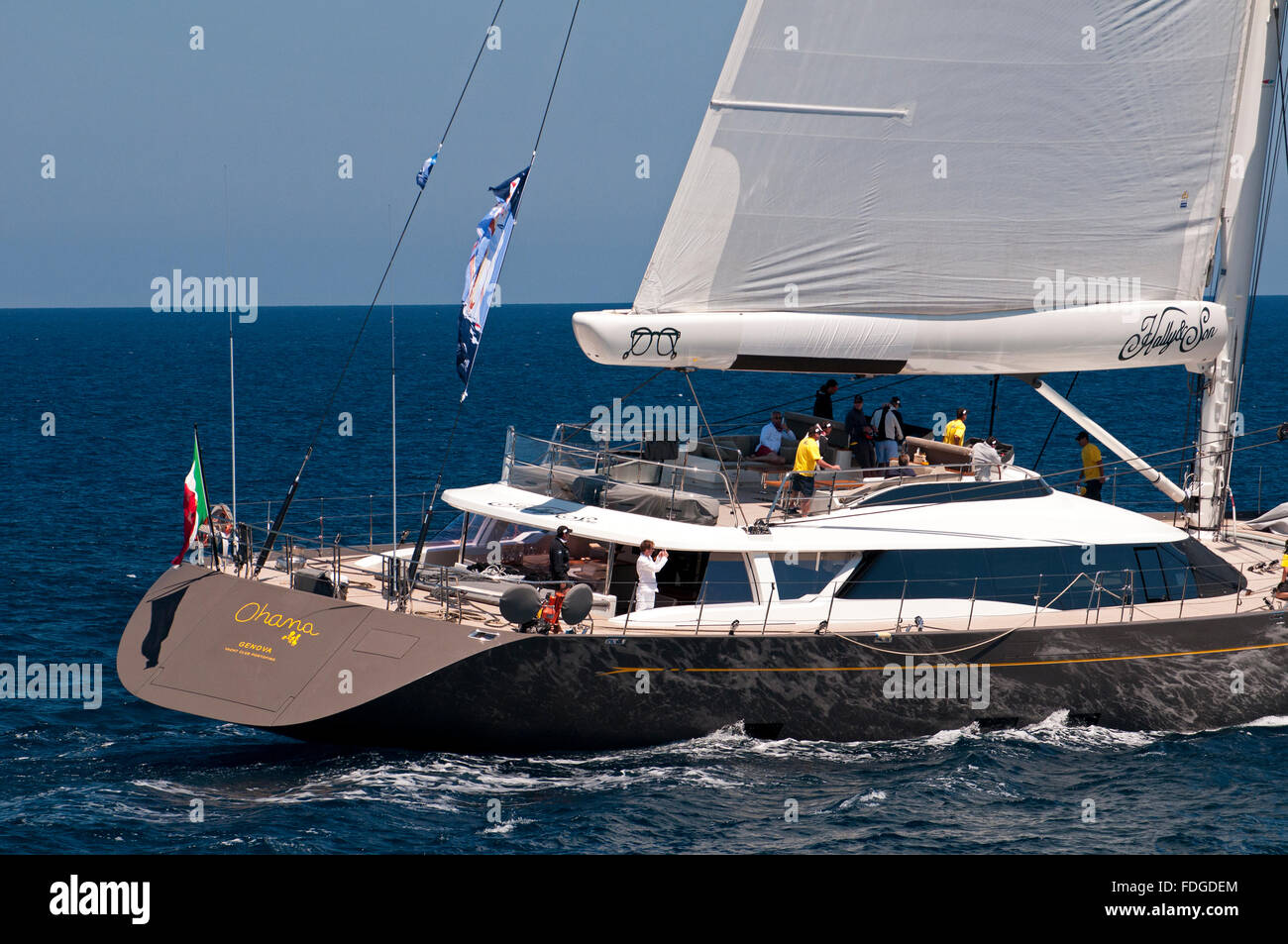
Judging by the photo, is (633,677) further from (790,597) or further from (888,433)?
(888,433)

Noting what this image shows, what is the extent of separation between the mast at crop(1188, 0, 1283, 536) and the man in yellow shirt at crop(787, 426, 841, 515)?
5.91 metres

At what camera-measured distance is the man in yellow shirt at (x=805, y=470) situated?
1955 cm

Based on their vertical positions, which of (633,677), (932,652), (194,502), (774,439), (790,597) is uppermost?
(774,439)

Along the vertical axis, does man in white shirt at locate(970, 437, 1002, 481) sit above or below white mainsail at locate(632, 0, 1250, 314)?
below

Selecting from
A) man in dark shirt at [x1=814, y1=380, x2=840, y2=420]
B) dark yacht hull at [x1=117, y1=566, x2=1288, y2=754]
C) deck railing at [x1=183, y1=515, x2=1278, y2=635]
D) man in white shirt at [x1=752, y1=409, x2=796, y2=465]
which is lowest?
dark yacht hull at [x1=117, y1=566, x2=1288, y2=754]

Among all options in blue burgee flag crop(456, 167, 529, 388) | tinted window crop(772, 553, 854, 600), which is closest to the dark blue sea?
tinted window crop(772, 553, 854, 600)

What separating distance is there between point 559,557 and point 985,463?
6241 millimetres

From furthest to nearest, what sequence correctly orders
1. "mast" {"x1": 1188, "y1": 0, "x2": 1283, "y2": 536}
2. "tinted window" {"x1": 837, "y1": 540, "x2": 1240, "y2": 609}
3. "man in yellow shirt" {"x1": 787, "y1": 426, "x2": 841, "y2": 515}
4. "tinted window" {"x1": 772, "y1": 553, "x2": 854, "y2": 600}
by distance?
"mast" {"x1": 1188, "y1": 0, "x2": 1283, "y2": 536}
"man in yellow shirt" {"x1": 787, "y1": 426, "x2": 841, "y2": 515}
"tinted window" {"x1": 837, "y1": 540, "x2": 1240, "y2": 609}
"tinted window" {"x1": 772, "y1": 553, "x2": 854, "y2": 600}

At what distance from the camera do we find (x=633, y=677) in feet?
57.4

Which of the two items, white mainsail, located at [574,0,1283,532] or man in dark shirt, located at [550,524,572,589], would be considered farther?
white mainsail, located at [574,0,1283,532]

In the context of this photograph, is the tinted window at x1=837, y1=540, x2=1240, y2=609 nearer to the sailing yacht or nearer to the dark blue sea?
the sailing yacht

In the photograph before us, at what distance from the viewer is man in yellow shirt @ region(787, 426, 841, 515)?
19.5m

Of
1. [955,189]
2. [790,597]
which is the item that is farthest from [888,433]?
[790,597]

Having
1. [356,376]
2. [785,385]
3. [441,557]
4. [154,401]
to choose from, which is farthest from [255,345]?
[441,557]
